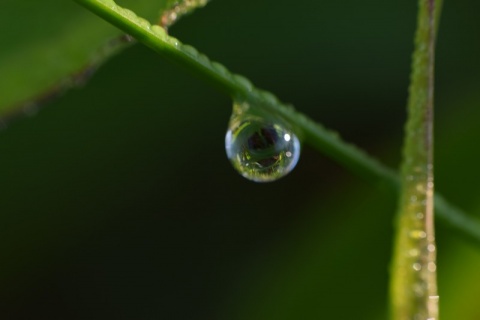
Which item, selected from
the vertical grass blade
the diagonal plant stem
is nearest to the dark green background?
the diagonal plant stem

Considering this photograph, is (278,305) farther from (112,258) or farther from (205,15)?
(205,15)

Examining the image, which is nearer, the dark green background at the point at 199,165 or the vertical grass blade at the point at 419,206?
the vertical grass blade at the point at 419,206

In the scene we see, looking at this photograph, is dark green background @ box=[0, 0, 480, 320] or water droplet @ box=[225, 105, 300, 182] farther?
dark green background @ box=[0, 0, 480, 320]

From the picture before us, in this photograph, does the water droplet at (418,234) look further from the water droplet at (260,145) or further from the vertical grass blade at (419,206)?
the water droplet at (260,145)

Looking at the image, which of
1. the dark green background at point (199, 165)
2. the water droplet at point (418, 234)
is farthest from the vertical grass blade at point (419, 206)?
the dark green background at point (199, 165)

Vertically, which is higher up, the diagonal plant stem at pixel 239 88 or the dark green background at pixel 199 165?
the dark green background at pixel 199 165

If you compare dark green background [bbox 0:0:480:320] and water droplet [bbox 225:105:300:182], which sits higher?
dark green background [bbox 0:0:480:320]

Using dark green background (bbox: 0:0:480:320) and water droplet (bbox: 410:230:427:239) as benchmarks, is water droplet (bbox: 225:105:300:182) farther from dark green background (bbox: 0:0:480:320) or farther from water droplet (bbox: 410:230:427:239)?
dark green background (bbox: 0:0:480:320)

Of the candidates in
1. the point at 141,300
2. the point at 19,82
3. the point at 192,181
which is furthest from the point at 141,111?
the point at 19,82
